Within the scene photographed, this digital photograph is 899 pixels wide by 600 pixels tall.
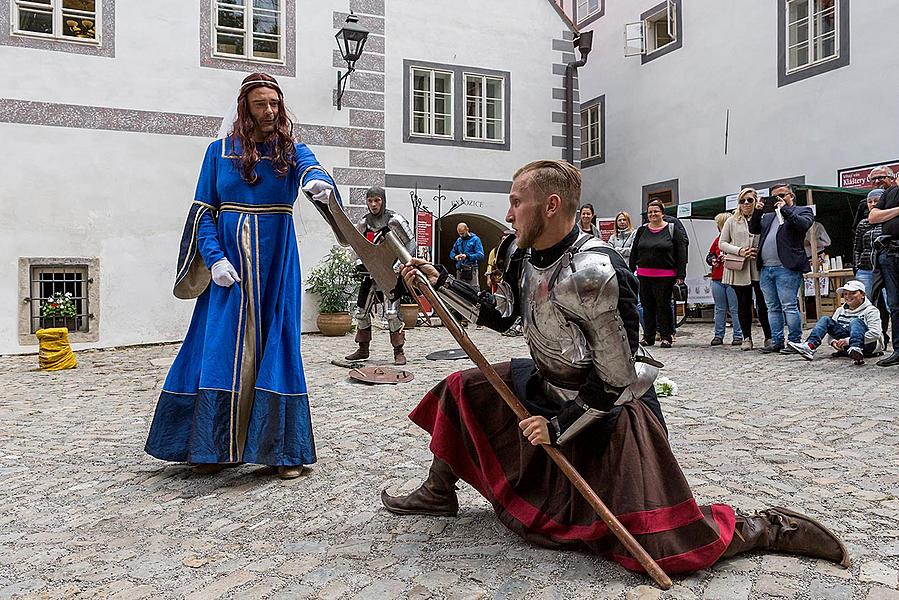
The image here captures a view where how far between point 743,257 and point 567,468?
23.7 ft

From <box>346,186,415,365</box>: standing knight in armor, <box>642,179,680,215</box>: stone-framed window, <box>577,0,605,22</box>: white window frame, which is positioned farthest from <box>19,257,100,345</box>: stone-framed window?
<box>577,0,605,22</box>: white window frame

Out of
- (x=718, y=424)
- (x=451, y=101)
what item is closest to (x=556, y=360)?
(x=718, y=424)

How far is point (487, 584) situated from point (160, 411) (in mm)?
2006

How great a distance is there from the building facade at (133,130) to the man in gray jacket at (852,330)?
6.59 metres

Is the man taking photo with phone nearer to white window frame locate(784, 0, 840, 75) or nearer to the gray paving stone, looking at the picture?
white window frame locate(784, 0, 840, 75)

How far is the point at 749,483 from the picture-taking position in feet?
12.1

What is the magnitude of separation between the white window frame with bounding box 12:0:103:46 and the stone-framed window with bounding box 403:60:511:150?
17.0 feet

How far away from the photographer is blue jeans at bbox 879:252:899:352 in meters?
7.47

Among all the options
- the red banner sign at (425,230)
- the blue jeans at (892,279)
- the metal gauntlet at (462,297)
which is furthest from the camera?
the red banner sign at (425,230)

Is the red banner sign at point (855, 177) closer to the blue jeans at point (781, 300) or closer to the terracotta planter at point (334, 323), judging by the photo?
the blue jeans at point (781, 300)

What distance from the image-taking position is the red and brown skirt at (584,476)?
8.09 ft

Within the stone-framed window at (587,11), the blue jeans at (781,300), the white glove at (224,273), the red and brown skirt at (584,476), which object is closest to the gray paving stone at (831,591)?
the red and brown skirt at (584,476)

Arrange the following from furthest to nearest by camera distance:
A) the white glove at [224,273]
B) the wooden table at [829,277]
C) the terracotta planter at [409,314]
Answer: the terracotta planter at [409,314], the wooden table at [829,277], the white glove at [224,273]

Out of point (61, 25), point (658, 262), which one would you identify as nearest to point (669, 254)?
point (658, 262)
